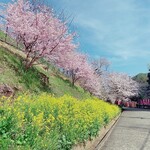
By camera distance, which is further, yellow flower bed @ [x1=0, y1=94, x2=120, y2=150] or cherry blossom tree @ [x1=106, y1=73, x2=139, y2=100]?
cherry blossom tree @ [x1=106, y1=73, x2=139, y2=100]

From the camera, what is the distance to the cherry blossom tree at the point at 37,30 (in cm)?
2461

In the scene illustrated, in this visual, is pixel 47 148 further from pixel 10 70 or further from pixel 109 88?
pixel 109 88

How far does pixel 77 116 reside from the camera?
12203mm

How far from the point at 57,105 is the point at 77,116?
0.92m

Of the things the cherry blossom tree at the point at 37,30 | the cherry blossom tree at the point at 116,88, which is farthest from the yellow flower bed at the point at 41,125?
the cherry blossom tree at the point at 116,88

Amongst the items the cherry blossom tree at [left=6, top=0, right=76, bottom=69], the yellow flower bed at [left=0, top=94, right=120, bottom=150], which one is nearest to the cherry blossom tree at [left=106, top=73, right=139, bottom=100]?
the cherry blossom tree at [left=6, top=0, right=76, bottom=69]

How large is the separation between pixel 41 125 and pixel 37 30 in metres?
16.8

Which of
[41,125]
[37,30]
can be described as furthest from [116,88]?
[41,125]

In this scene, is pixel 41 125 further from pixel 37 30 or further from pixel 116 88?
pixel 116 88

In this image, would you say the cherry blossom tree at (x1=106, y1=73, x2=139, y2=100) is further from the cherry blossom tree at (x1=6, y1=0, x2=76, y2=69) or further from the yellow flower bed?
the yellow flower bed

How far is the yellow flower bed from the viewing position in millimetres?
7199

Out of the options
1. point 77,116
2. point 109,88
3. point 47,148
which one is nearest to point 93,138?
point 77,116

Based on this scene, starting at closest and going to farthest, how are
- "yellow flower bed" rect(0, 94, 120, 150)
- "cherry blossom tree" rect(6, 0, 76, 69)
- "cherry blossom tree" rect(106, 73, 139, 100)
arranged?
"yellow flower bed" rect(0, 94, 120, 150), "cherry blossom tree" rect(6, 0, 76, 69), "cherry blossom tree" rect(106, 73, 139, 100)

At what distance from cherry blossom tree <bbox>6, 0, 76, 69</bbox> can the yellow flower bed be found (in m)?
11.6
